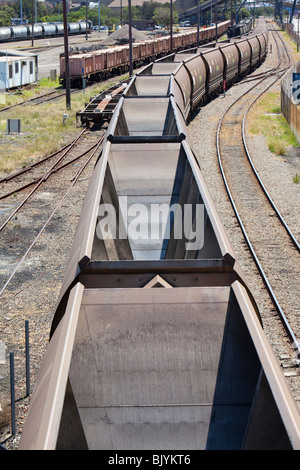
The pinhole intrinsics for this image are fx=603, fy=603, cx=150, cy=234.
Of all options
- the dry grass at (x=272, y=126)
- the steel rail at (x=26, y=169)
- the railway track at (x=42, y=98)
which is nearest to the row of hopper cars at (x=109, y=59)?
the railway track at (x=42, y=98)

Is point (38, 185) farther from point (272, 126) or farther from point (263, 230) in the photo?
point (272, 126)

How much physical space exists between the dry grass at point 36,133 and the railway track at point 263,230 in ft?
26.2

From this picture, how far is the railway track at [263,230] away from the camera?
1217cm

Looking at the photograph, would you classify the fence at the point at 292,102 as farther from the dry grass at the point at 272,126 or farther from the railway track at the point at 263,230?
the railway track at the point at 263,230

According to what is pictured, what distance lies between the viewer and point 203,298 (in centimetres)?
621

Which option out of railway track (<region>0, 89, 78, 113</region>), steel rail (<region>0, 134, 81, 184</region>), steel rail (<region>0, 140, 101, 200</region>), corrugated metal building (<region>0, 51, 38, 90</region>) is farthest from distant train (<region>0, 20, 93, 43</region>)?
steel rail (<region>0, 140, 101, 200</region>)

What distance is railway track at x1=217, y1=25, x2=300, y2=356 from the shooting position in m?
12.2

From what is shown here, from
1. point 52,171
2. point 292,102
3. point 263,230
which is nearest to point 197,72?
point 292,102

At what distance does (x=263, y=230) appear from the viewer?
16.6 meters

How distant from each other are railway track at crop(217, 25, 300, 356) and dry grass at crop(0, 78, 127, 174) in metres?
7.98

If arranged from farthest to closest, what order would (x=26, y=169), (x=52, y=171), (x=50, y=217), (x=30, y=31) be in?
(x=30, y=31) < (x=26, y=169) < (x=52, y=171) < (x=50, y=217)

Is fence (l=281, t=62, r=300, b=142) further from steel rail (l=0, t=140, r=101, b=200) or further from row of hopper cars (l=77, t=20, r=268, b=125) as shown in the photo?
steel rail (l=0, t=140, r=101, b=200)

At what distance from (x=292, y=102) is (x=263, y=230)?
16.8 m
